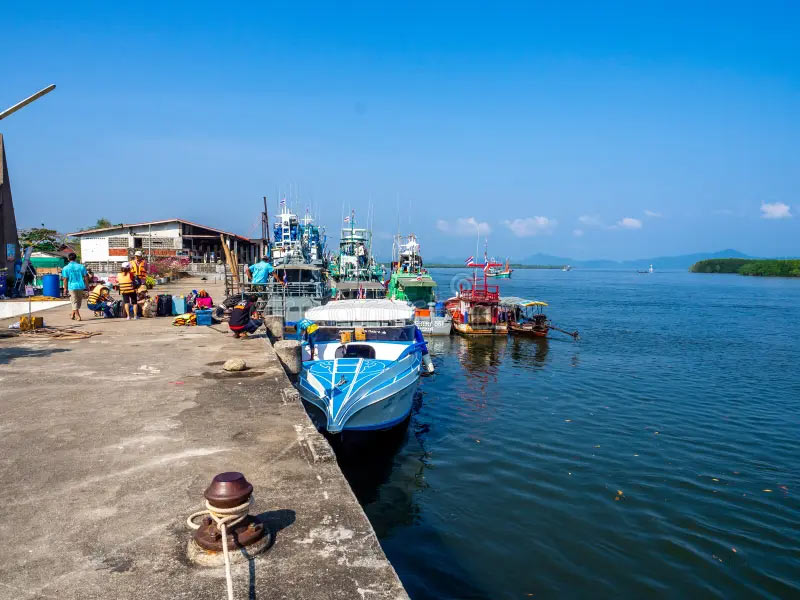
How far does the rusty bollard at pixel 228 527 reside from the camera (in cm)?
402

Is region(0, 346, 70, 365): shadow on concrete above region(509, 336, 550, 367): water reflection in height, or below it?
above

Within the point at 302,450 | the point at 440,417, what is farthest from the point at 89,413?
the point at 440,417

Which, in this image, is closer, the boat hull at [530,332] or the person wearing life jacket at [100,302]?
the person wearing life jacket at [100,302]

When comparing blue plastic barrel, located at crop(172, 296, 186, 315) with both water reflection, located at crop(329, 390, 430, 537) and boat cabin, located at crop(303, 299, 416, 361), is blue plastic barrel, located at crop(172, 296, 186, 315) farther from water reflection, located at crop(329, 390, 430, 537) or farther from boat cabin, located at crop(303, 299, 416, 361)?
water reflection, located at crop(329, 390, 430, 537)

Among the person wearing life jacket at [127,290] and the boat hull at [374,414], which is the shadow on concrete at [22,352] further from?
the boat hull at [374,414]

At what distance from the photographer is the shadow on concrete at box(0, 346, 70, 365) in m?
11.2

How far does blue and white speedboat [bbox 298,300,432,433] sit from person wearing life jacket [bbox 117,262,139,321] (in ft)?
25.6

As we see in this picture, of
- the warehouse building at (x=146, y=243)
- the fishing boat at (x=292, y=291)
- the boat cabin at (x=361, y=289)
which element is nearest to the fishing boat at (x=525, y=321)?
the boat cabin at (x=361, y=289)

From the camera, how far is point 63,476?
18.2 feet

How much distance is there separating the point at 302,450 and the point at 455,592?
3334 mm

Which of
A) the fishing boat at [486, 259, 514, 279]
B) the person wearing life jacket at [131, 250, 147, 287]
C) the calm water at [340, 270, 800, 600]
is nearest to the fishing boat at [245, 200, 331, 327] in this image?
the person wearing life jacket at [131, 250, 147, 287]

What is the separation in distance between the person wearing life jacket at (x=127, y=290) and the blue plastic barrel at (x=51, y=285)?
7352 millimetres

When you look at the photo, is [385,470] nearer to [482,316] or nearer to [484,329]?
[484,329]

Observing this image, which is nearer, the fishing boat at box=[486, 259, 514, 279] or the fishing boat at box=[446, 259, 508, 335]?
the fishing boat at box=[446, 259, 508, 335]
